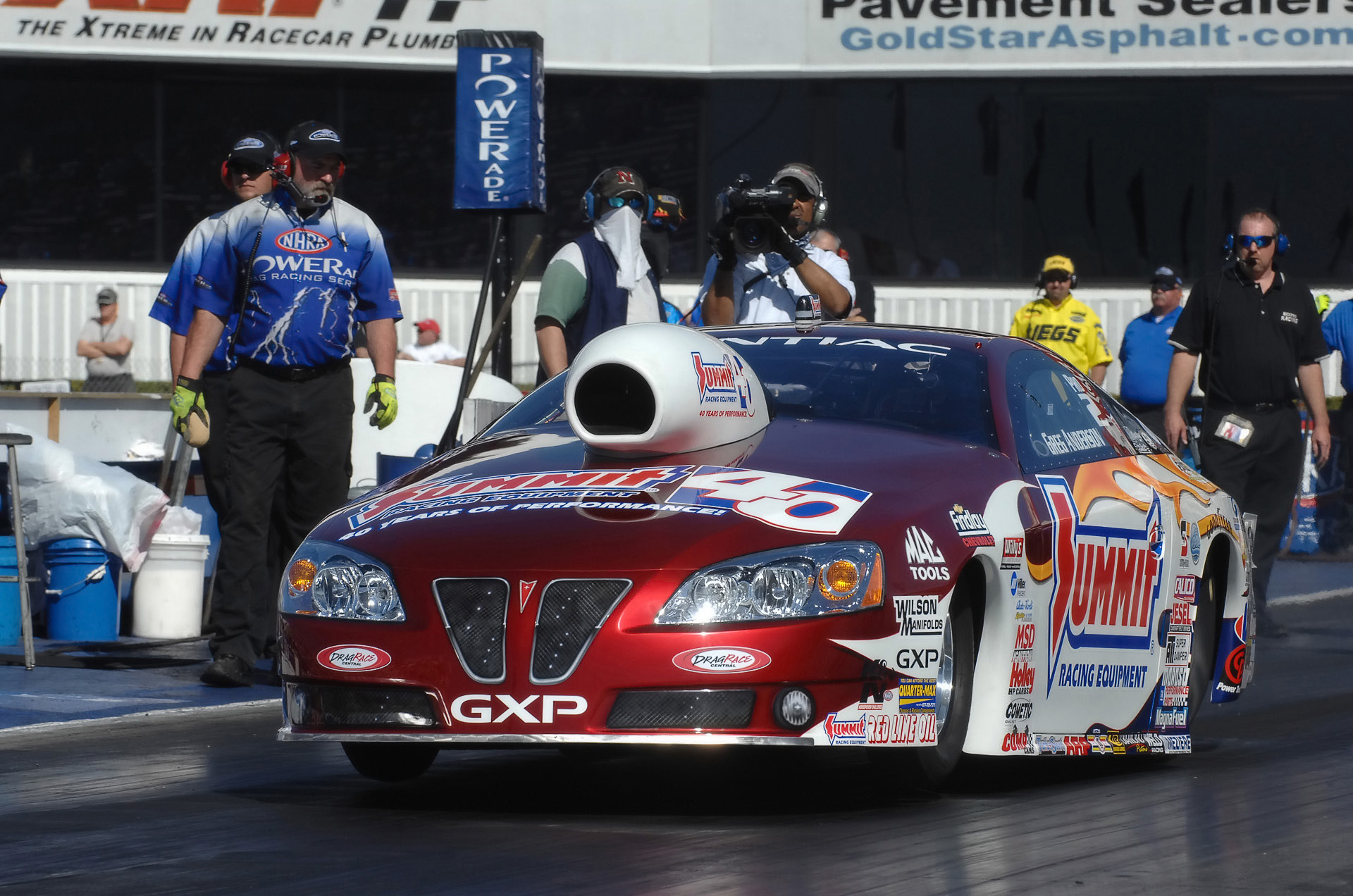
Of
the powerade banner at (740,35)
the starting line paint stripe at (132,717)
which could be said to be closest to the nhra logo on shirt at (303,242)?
the starting line paint stripe at (132,717)

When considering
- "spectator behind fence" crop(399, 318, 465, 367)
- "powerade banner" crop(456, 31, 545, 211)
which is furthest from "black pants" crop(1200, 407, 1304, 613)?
"spectator behind fence" crop(399, 318, 465, 367)

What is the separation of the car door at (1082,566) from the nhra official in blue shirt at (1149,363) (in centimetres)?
969

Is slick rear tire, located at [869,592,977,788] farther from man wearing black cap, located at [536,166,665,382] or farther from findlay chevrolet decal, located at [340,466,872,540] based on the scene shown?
man wearing black cap, located at [536,166,665,382]

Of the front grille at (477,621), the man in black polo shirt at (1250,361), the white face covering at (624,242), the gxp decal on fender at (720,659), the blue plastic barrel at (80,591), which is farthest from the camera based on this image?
the man in black polo shirt at (1250,361)

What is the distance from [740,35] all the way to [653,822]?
1848 centimetres

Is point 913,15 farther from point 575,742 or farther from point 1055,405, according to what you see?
point 575,742

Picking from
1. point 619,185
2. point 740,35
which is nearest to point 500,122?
point 619,185

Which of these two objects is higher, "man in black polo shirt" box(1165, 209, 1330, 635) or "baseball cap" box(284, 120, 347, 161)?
"baseball cap" box(284, 120, 347, 161)

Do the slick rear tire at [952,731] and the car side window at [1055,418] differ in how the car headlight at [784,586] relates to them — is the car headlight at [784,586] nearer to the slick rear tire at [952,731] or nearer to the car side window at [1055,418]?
the slick rear tire at [952,731]

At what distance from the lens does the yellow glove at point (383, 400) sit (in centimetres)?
935

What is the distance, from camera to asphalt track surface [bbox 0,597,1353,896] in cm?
515

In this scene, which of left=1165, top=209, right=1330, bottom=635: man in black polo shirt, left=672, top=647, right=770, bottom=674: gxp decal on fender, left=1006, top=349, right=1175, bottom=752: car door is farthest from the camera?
left=1165, top=209, right=1330, bottom=635: man in black polo shirt

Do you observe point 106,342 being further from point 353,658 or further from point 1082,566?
point 353,658

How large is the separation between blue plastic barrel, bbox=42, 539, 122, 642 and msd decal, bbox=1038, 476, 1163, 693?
5.46 metres
